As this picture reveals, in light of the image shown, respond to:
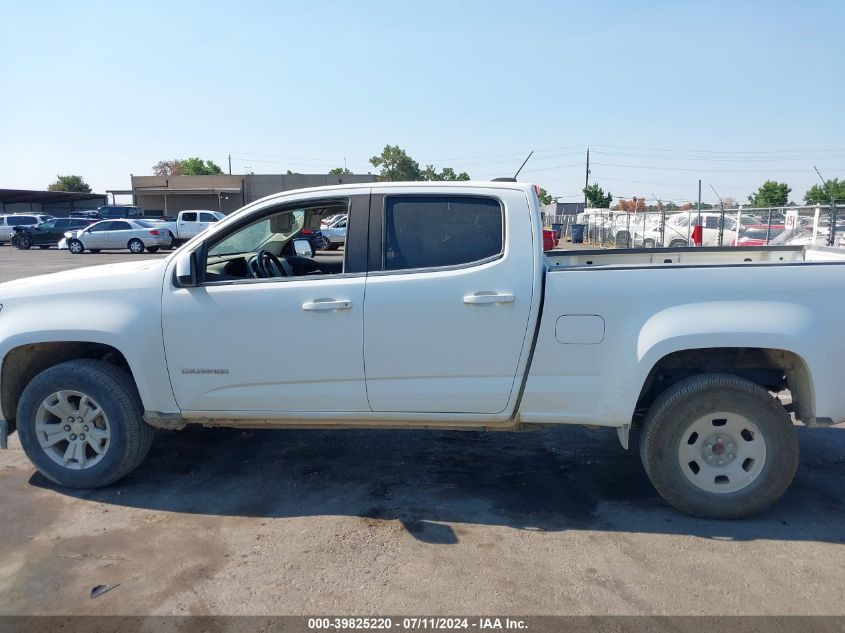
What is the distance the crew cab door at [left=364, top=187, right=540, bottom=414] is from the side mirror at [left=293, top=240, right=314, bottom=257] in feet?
4.04

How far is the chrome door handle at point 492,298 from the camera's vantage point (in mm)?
3848

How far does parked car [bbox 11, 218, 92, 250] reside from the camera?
33.2 m

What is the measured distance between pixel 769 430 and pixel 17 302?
479 centimetres

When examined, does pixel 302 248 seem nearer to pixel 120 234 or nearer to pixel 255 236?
pixel 255 236

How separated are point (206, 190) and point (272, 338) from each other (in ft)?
183

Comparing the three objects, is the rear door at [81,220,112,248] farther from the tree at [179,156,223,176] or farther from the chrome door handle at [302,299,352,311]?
the tree at [179,156,223,176]

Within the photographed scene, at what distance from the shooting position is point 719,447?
155 inches

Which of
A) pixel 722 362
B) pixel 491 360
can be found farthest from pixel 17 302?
pixel 722 362

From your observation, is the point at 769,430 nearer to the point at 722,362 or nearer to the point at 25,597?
the point at 722,362

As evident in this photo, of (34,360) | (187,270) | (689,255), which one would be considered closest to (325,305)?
(187,270)

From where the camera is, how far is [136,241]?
28.5 metres

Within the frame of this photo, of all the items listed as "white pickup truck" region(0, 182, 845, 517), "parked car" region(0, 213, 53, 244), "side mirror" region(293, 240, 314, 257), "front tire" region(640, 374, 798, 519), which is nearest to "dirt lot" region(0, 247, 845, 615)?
"front tire" region(640, 374, 798, 519)

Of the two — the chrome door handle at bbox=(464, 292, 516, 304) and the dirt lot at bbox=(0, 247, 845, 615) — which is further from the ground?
the chrome door handle at bbox=(464, 292, 516, 304)

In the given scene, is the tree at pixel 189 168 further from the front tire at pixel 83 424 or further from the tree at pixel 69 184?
the front tire at pixel 83 424
